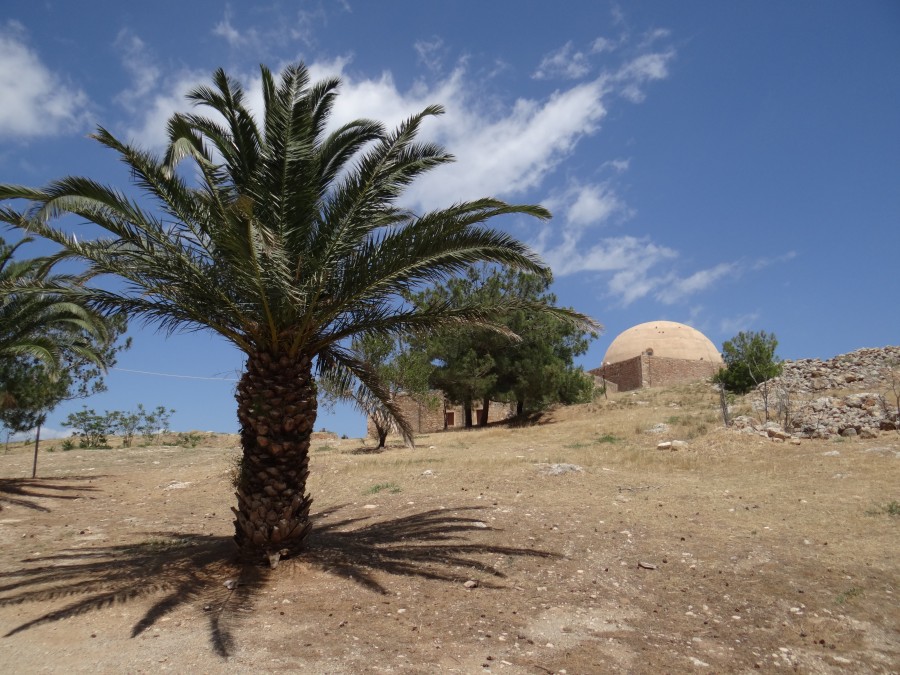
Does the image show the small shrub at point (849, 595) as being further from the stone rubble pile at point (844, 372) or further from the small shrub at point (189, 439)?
the small shrub at point (189, 439)

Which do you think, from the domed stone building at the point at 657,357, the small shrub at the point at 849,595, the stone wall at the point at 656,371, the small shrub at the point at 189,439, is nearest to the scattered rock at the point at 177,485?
the small shrub at the point at 189,439

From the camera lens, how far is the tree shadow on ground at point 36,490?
39.3 feet

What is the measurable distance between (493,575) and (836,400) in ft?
49.7

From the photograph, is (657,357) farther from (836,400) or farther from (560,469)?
(560,469)

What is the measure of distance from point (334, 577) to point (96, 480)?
11408 mm

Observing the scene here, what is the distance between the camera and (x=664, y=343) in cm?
4153

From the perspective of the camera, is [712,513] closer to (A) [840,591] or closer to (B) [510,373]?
(A) [840,591]

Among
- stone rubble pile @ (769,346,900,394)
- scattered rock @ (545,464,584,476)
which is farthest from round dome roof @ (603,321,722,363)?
scattered rock @ (545,464,584,476)

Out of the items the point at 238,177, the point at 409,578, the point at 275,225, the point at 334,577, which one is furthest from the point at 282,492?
the point at 238,177

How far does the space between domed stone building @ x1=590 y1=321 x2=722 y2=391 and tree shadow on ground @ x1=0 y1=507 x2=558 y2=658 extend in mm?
30897

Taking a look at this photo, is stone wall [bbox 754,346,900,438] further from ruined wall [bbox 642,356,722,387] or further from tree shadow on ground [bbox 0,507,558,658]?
tree shadow on ground [bbox 0,507,558,658]

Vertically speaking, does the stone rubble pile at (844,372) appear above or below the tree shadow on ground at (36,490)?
above

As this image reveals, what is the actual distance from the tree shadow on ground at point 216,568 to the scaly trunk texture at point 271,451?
33 cm

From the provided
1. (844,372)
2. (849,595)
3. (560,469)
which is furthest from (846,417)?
(849,595)
